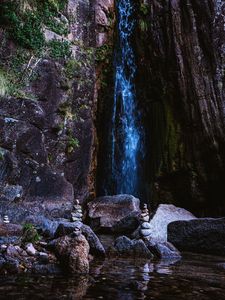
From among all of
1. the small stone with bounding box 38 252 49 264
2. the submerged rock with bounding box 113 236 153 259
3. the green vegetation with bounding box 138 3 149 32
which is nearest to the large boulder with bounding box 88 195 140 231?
the submerged rock with bounding box 113 236 153 259

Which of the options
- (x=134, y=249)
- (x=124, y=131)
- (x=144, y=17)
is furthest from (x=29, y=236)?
(x=144, y=17)

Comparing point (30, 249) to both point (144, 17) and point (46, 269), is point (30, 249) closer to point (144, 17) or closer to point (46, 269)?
point (46, 269)

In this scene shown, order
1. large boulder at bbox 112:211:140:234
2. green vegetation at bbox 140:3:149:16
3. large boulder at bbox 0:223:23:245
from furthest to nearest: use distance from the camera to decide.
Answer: green vegetation at bbox 140:3:149:16 → large boulder at bbox 112:211:140:234 → large boulder at bbox 0:223:23:245

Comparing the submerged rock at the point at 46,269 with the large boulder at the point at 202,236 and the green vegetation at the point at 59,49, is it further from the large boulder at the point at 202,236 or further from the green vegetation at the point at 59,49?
the green vegetation at the point at 59,49

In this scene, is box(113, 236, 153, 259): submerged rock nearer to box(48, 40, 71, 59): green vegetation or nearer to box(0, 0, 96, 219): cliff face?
box(0, 0, 96, 219): cliff face

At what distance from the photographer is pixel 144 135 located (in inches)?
573

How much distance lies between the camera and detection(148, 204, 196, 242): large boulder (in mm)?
10553

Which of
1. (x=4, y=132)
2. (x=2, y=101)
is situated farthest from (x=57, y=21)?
(x=4, y=132)

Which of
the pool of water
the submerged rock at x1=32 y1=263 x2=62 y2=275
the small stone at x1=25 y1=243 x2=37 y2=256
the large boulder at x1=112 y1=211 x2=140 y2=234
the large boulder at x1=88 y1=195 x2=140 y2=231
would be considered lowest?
the pool of water

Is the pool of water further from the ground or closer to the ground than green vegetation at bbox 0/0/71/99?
closer to the ground

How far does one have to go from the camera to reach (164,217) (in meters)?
12.0

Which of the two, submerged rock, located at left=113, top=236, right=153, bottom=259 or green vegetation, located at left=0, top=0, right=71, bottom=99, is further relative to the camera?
green vegetation, located at left=0, top=0, right=71, bottom=99

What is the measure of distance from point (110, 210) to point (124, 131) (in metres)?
3.67

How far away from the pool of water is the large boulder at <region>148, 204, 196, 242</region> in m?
4.21
